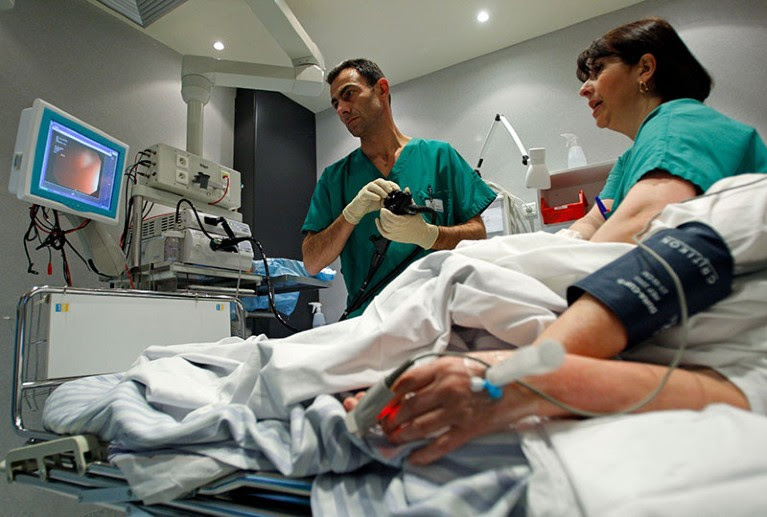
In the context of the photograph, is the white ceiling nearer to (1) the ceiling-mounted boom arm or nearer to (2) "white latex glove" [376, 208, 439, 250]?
(1) the ceiling-mounted boom arm

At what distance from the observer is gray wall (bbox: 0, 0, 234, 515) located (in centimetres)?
193

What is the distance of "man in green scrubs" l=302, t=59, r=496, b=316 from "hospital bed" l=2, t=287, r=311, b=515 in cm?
52

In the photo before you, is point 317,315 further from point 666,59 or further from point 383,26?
point 666,59

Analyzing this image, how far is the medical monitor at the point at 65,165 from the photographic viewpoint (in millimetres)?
1394

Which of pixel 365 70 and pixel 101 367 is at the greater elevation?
pixel 365 70

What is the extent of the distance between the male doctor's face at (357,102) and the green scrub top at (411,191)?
14 cm

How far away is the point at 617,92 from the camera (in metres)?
0.96

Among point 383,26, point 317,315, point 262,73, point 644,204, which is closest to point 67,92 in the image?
point 262,73

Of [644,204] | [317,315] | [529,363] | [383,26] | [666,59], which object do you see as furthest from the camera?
[317,315]

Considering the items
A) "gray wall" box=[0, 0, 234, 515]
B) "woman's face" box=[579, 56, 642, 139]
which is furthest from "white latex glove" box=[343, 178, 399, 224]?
"gray wall" box=[0, 0, 234, 515]

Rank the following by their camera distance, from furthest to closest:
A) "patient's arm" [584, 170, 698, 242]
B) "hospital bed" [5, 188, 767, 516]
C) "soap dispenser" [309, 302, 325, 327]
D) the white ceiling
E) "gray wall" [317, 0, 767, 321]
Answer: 1. "soap dispenser" [309, 302, 325, 327]
2. the white ceiling
3. "gray wall" [317, 0, 767, 321]
4. "patient's arm" [584, 170, 698, 242]
5. "hospital bed" [5, 188, 767, 516]

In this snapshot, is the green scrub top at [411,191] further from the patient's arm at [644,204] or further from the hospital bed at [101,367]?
the patient's arm at [644,204]

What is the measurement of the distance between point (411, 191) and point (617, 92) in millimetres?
699

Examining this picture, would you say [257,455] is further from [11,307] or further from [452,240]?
[11,307]
